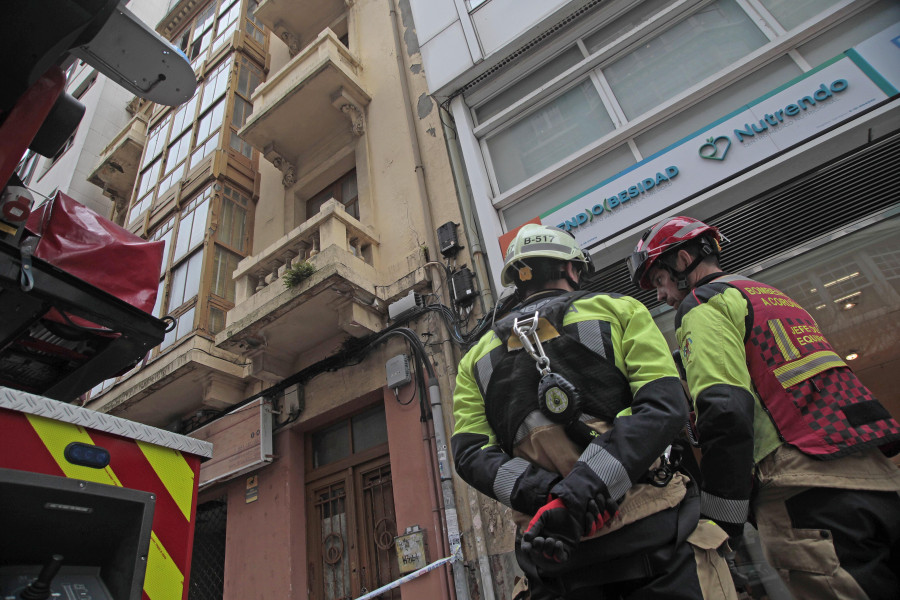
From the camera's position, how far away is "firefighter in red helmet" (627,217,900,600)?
5.83 ft

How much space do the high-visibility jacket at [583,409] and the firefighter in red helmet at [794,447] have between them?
1.03 feet

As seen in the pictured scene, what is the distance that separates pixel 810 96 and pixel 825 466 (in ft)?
10.9

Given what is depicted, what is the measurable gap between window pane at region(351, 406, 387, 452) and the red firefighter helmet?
388cm

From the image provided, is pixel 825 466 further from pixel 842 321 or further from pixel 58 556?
pixel 58 556

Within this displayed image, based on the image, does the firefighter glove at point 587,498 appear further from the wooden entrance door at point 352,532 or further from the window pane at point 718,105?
the wooden entrance door at point 352,532

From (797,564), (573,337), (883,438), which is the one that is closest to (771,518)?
(797,564)

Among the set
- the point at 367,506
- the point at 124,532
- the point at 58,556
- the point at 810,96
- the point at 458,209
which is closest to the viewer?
the point at 58,556

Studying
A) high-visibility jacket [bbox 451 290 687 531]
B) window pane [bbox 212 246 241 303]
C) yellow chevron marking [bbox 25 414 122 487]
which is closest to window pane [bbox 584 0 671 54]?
high-visibility jacket [bbox 451 290 687 531]

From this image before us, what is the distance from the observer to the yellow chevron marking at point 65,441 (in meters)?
1.83

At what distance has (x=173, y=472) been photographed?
2.23 m

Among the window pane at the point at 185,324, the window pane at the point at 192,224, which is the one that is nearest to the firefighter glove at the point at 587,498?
the window pane at the point at 185,324

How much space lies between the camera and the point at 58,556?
5.57 feet

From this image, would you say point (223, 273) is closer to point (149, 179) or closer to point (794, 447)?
point (149, 179)

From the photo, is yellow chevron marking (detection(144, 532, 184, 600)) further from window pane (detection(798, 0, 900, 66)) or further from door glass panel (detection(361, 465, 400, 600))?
window pane (detection(798, 0, 900, 66))
